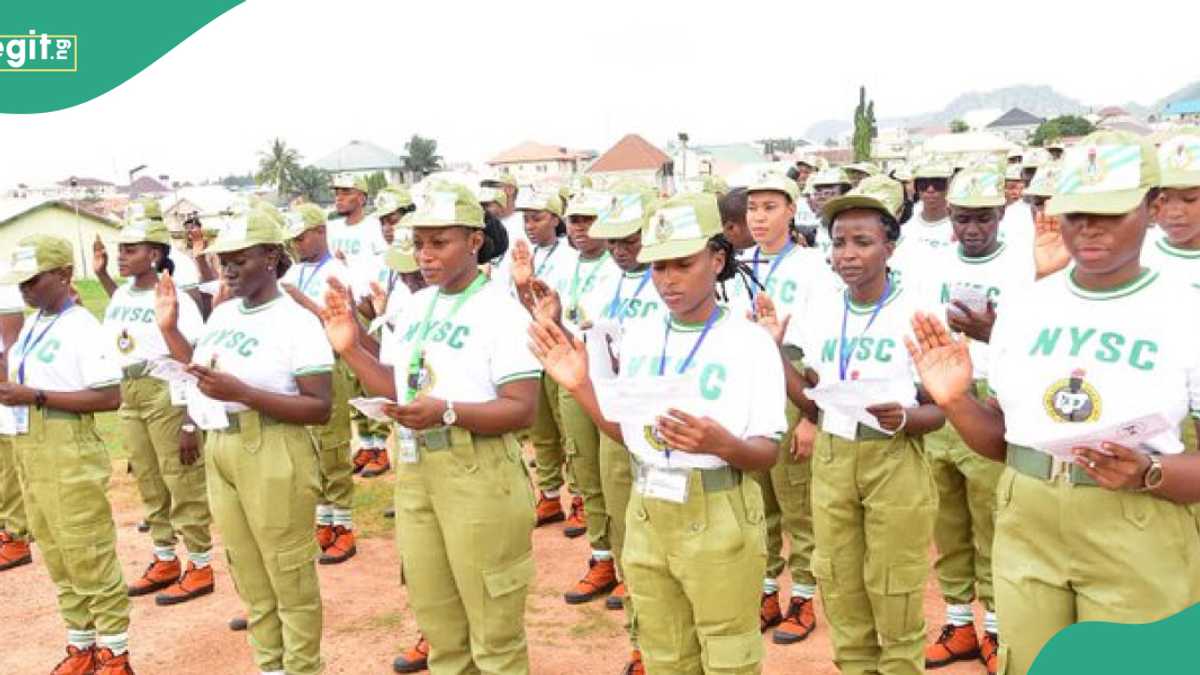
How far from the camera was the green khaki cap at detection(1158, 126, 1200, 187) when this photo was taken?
491 cm

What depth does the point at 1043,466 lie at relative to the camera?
313 centimetres

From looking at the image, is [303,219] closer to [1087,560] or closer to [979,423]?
[979,423]

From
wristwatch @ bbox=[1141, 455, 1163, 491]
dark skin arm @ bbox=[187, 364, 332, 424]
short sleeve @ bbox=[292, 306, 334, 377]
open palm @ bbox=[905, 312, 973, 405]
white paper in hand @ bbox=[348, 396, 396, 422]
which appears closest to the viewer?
wristwatch @ bbox=[1141, 455, 1163, 491]

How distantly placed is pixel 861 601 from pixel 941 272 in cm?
213

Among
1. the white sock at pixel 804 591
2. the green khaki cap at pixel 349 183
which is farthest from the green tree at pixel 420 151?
the white sock at pixel 804 591

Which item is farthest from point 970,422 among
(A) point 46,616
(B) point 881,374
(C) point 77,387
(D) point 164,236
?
(A) point 46,616

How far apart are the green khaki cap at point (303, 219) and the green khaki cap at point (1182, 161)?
6.81 meters

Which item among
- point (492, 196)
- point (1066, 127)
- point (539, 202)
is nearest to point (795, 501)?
point (539, 202)

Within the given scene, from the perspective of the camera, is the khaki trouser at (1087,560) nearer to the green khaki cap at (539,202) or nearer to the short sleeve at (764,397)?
the short sleeve at (764,397)

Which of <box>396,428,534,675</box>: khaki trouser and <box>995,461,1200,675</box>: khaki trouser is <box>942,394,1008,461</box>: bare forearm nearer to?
<box>995,461,1200,675</box>: khaki trouser

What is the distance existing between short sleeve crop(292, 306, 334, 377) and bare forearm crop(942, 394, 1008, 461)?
3.18 m

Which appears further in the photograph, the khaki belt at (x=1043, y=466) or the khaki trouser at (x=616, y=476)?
the khaki trouser at (x=616, y=476)

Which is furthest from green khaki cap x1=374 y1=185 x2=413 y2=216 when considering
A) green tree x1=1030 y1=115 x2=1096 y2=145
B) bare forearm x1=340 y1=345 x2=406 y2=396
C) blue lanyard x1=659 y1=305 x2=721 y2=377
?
green tree x1=1030 y1=115 x2=1096 y2=145

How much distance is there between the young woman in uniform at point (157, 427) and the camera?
22.9 feet
